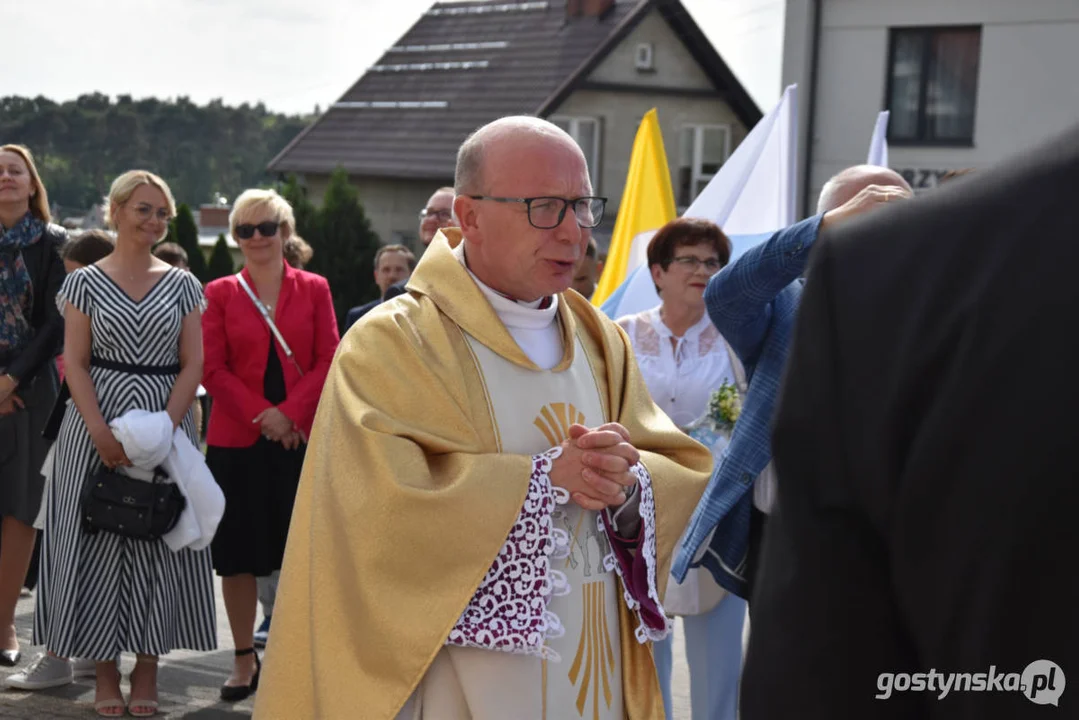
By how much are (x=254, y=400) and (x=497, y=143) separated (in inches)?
131

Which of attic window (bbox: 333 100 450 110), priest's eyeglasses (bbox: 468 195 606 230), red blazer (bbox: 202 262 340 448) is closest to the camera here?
priest's eyeglasses (bbox: 468 195 606 230)

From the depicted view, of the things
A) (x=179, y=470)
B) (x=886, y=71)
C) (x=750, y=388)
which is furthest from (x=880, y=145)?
(x=886, y=71)

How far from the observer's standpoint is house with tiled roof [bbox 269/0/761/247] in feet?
111

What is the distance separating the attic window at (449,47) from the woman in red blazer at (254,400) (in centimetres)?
3111

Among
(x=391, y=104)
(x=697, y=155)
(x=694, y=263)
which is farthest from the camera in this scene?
(x=391, y=104)

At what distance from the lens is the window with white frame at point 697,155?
34938mm

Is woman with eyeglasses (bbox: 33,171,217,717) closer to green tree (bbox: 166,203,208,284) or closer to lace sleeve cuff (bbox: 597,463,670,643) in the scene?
lace sleeve cuff (bbox: 597,463,670,643)

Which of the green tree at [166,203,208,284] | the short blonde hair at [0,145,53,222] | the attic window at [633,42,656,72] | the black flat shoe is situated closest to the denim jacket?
the black flat shoe

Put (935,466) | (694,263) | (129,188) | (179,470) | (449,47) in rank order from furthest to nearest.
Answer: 1. (449,47)
2. (129,188)
3. (179,470)
4. (694,263)
5. (935,466)

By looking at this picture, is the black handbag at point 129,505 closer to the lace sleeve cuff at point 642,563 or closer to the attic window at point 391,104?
the lace sleeve cuff at point 642,563

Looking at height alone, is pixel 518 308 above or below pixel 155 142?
below

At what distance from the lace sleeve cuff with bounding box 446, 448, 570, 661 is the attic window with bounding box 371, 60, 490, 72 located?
3422 cm

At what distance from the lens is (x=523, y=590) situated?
10.8 feet

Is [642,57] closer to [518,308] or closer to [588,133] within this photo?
[588,133]
